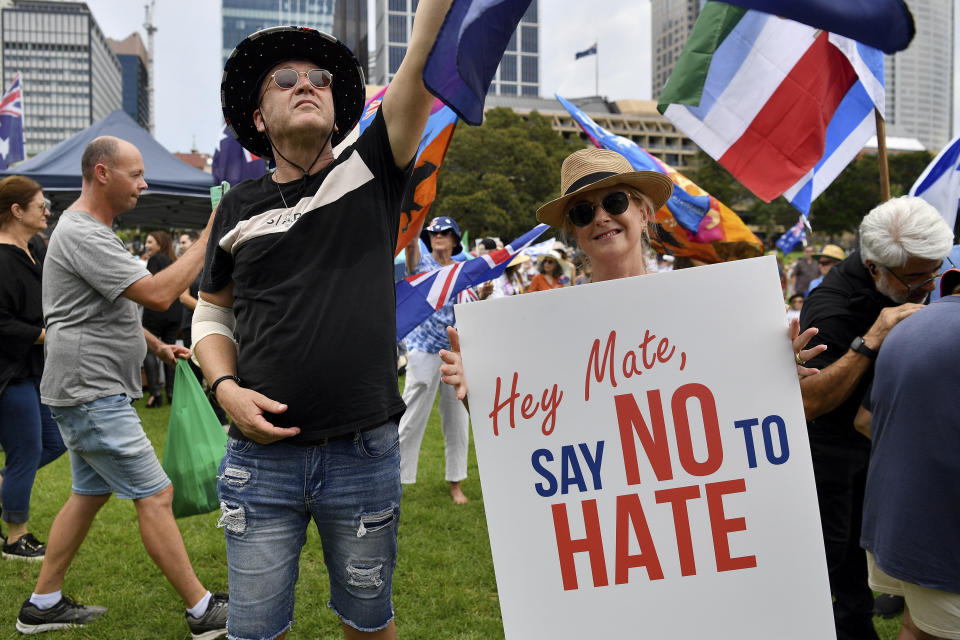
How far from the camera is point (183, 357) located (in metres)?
3.68

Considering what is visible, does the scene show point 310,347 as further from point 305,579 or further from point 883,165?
point 305,579

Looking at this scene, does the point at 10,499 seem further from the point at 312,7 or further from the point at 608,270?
the point at 312,7

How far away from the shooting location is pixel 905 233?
2.42 metres

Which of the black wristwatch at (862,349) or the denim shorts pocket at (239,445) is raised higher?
the black wristwatch at (862,349)

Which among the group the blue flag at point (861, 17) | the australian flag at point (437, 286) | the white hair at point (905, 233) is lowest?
the australian flag at point (437, 286)

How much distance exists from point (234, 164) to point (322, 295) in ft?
10.7


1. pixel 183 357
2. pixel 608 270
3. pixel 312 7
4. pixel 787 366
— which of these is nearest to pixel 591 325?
pixel 608 270

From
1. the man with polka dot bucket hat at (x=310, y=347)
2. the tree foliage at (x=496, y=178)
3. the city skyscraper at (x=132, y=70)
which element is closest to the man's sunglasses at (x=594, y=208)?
the man with polka dot bucket hat at (x=310, y=347)

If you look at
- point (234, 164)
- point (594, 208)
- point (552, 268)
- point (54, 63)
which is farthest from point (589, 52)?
point (54, 63)

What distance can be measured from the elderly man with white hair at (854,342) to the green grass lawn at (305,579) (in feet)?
2.22

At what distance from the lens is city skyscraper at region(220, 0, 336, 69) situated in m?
92.4

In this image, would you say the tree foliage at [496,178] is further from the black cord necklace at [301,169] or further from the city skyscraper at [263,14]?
the city skyscraper at [263,14]

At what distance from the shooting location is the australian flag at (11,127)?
36.8 feet

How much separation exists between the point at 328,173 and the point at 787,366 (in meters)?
1.23
